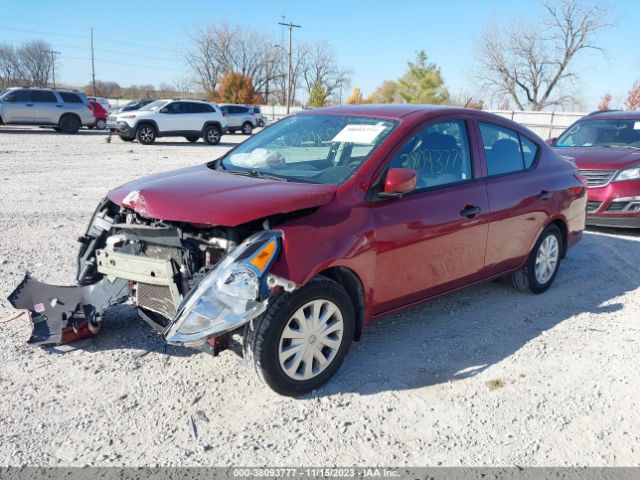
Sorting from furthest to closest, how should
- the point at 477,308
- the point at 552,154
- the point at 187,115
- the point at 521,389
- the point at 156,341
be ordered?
the point at 187,115
the point at 552,154
the point at 477,308
the point at 156,341
the point at 521,389

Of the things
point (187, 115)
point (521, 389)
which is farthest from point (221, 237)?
point (187, 115)

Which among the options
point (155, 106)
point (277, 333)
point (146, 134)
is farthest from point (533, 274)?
point (155, 106)

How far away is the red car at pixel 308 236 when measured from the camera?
303 cm

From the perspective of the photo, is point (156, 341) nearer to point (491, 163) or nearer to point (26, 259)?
point (26, 259)

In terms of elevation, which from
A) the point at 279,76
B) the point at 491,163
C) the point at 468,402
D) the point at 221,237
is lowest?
the point at 468,402

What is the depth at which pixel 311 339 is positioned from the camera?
3242mm

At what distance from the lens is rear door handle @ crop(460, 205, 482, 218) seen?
4.09 meters

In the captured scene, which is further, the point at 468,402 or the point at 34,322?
the point at 34,322

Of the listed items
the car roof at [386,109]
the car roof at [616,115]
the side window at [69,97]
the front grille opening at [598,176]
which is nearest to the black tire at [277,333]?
the car roof at [386,109]

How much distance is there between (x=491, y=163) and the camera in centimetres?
451

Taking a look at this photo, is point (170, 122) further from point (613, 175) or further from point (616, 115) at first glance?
point (613, 175)

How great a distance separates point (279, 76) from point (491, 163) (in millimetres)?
81701

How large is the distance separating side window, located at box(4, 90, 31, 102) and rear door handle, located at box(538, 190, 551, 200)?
74.6ft

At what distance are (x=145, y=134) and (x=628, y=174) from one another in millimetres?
17168
